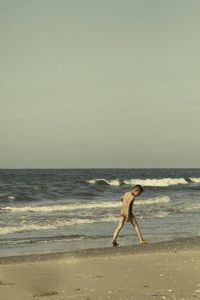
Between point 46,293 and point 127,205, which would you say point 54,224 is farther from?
point 46,293

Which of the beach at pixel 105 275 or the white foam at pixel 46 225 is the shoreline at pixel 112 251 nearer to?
the beach at pixel 105 275

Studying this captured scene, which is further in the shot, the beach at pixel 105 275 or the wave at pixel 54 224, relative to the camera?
the wave at pixel 54 224

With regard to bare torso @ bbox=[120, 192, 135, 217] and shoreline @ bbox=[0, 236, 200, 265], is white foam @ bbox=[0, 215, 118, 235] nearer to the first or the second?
bare torso @ bbox=[120, 192, 135, 217]

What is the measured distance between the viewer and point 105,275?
324 inches

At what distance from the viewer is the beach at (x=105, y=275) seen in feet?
23.2

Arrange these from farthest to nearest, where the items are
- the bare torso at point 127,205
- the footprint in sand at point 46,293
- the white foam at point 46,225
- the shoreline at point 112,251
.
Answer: the white foam at point 46,225 < the bare torso at point 127,205 < the shoreline at point 112,251 < the footprint in sand at point 46,293

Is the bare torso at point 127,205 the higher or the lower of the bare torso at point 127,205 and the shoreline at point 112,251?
the higher

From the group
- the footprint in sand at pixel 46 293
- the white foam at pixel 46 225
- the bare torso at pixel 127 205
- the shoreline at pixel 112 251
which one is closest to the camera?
the footprint in sand at pixel 46 293

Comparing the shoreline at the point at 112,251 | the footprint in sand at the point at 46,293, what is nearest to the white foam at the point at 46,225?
the shoreline at the point at 112,251

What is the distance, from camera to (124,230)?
16250 mm

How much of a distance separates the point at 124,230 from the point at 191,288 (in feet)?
29.7

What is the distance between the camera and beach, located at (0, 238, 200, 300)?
7070 mm

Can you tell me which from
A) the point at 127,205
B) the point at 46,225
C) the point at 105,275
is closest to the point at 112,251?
the point at 127,205

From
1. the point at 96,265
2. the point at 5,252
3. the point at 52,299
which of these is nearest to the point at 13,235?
the point at 5,252
